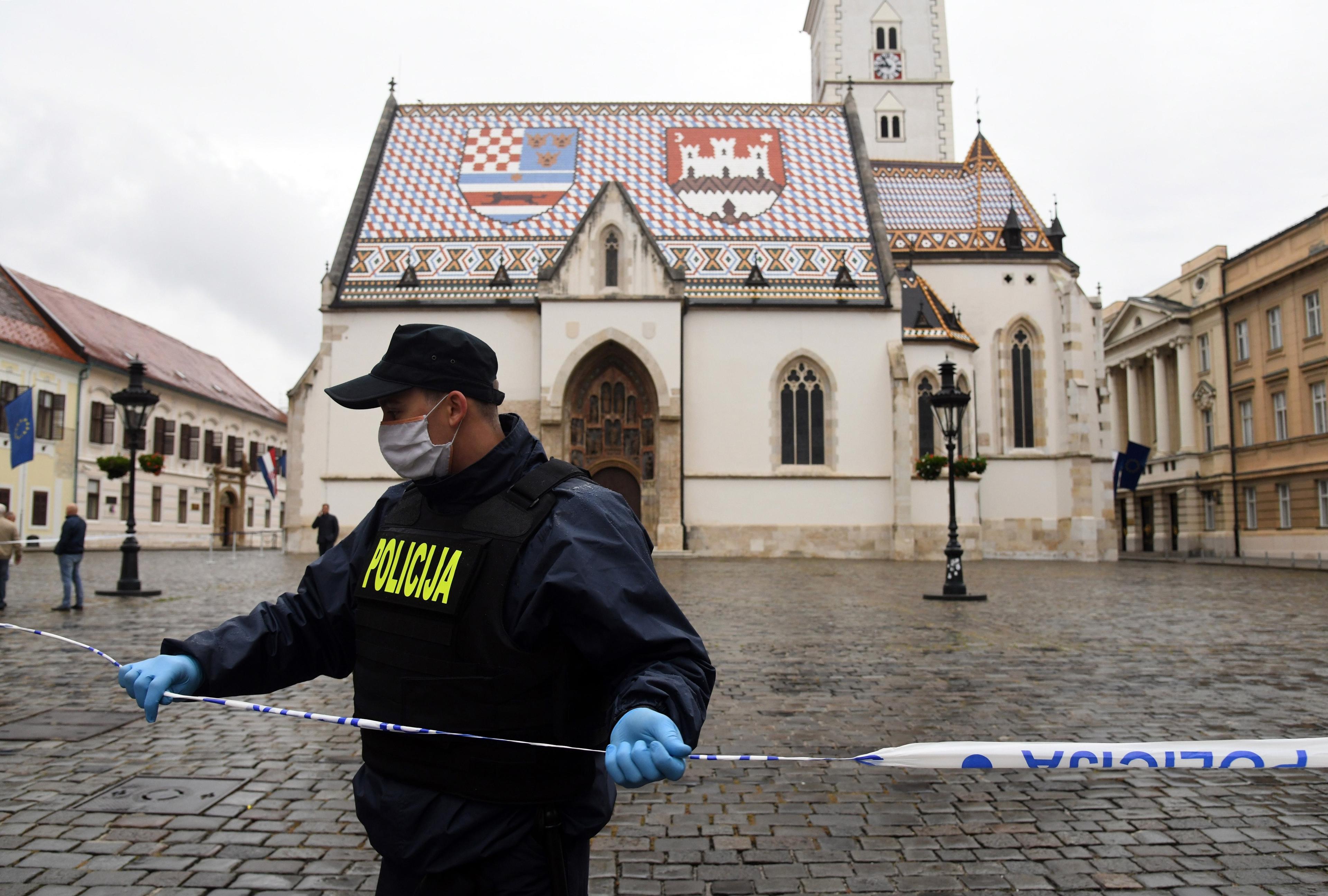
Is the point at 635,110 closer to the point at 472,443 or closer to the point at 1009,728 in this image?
the point at 1009,728

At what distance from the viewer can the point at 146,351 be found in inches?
1716

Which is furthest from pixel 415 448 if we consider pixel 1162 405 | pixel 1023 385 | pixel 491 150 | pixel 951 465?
pixel 1162 405

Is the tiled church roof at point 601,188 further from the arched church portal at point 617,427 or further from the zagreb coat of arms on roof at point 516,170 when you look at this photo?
the arched church portal at point 617,427

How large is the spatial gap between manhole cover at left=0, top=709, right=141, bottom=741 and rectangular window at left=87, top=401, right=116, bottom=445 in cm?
3628

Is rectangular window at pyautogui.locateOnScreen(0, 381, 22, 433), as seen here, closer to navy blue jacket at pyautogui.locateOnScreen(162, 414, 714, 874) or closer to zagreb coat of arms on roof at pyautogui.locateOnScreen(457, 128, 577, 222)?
zagreb coat of arms on roof at pyautogui.locateOnScreen(457, 128, 577, 222)

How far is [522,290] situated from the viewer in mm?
30062

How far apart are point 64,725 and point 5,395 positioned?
34.1m

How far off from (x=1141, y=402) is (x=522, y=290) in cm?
3214

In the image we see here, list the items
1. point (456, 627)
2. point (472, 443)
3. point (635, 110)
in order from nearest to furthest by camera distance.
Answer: point (456, 627), point (472, 443), point (635, 110)

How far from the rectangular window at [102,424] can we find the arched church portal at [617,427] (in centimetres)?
2087

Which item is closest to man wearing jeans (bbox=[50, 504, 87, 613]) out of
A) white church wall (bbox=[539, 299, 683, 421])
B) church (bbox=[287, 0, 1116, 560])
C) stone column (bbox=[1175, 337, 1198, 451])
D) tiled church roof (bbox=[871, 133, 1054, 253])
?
church (bbox=[287, 0, 1116, 560])

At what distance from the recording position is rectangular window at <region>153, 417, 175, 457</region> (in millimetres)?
40500

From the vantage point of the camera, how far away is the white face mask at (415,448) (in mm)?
2289

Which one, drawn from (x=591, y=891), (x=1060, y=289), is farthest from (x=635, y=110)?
(x=591, y=891)
